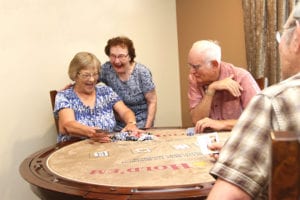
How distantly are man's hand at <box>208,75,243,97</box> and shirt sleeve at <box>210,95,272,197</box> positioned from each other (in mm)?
1625

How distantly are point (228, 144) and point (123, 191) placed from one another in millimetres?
705

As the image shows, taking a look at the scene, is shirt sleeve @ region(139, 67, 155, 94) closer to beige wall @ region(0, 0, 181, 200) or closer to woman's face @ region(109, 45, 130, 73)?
woman's face @ region(109, 45, 130, 73)

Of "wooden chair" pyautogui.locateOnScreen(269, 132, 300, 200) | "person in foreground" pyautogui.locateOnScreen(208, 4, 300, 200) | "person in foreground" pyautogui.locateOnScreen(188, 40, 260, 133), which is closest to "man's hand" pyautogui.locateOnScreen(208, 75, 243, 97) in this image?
"person in foreground" pyautogui.locateOnScreen(188, 40, 260, 133)

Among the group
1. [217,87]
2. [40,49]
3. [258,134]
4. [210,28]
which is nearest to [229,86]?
[217,87]

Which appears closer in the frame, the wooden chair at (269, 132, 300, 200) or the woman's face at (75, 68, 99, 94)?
the wooden chair at (269, 132, 300, 200)

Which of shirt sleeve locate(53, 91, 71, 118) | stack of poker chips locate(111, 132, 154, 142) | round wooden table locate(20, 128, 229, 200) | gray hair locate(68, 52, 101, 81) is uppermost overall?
gray hair locate(68, 52, 101, 81)

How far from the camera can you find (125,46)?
311 cm

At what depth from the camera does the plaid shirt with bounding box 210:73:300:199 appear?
77cm

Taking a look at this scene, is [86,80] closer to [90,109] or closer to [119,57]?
[90,109]

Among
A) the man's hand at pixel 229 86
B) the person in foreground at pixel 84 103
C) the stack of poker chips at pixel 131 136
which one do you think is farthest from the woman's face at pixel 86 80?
the man's hand at pixel 229 86

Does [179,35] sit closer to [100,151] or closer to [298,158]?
[100,151]

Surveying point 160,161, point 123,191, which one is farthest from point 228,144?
point 160,161

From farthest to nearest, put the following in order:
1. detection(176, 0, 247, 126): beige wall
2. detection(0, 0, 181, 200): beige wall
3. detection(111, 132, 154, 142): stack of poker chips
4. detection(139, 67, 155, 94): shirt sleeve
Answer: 1. detection(176, 0, 247, 126): beige wall
2. detection(139, 67, 155, 94): shirt sleeve
3. detection(0, 0, 181, 200): beige wall
4. detection(111, 132, 154, 142): stack of poker chips

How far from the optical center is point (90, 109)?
2738 mm
